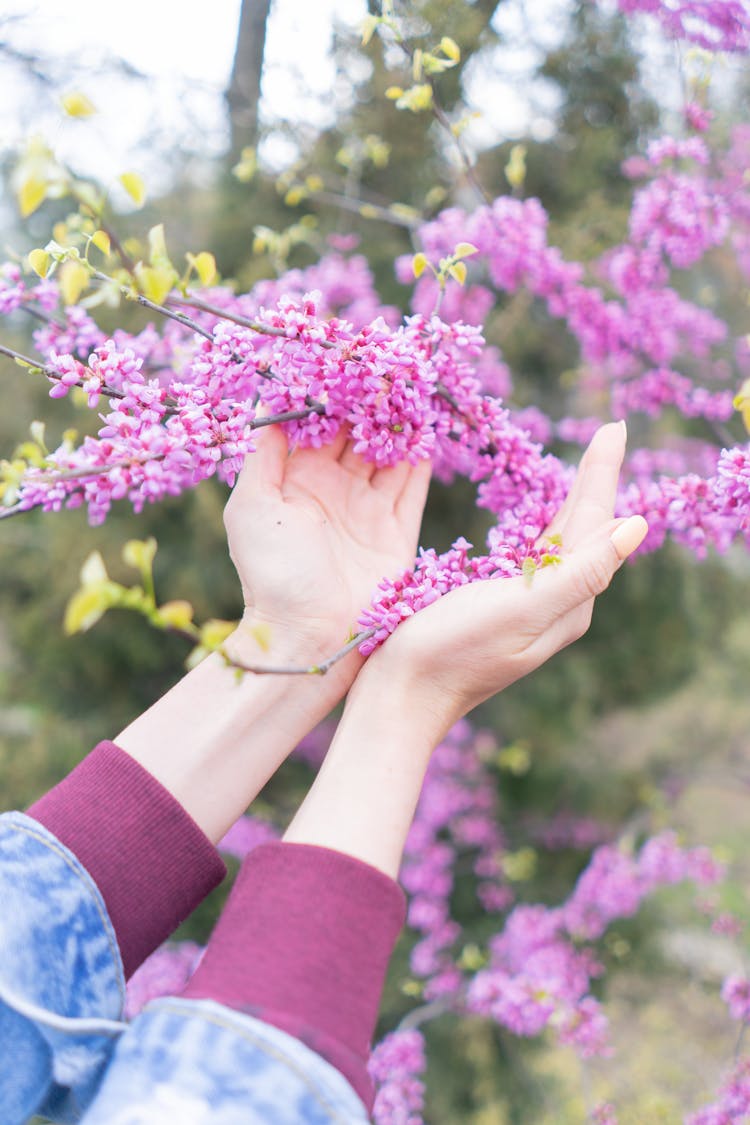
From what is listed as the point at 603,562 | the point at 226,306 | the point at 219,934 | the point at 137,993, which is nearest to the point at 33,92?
the point at 226,306

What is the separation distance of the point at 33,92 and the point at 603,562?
8.41ft

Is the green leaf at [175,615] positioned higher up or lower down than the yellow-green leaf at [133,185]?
lower down

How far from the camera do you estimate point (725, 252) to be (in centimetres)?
338

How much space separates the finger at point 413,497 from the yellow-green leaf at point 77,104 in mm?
848

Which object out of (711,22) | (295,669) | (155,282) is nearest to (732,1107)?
(295,669)

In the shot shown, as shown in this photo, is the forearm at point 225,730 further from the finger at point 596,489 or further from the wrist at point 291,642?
the finger at point 596,489

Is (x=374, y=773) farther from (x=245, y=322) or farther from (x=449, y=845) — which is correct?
(x=449, y=845)

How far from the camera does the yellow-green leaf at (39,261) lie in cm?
107

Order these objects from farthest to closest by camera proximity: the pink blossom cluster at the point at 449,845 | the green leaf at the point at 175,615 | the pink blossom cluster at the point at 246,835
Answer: the pink blossom cluster at the point at 246,835, the pink blossom cluster at the point at 449,845, the green leaf at the point at 175,615

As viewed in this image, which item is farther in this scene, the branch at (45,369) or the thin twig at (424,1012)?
the thin twig at (424,1012)

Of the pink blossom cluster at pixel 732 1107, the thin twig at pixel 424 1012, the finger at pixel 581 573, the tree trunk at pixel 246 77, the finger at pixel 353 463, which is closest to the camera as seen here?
the finger at pixel 581 573

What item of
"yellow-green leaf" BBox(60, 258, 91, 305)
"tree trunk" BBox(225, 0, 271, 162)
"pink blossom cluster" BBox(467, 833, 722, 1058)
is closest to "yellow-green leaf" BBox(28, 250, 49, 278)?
"yellow-green leaf" BBox(60, 258, 91, 305)

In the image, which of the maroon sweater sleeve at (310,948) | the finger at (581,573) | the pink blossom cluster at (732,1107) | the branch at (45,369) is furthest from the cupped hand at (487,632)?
the pink blossom cluster at (732,1107)

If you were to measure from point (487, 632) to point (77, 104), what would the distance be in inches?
33.5
